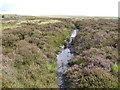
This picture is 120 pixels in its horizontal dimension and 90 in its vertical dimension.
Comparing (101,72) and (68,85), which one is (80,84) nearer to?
(68,85)

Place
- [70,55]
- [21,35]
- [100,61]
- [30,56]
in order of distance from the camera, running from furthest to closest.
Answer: [21,35], [70,55], [30,56], [100,61]

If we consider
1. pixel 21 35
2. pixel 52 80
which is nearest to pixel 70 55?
pixel 52 80

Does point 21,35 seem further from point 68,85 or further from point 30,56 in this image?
point 68,85

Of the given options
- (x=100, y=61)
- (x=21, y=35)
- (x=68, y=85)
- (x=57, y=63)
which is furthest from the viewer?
(x=21, y=35)

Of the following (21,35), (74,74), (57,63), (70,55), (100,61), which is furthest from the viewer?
(21,35)

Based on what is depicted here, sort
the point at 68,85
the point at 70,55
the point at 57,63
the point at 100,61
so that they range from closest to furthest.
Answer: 1. the point at 68,85
2. the point at 100,61
3. the point at 57,63
4. the point at 70,55

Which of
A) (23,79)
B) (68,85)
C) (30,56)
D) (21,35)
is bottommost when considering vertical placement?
(68,85)

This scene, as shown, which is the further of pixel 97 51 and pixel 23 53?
pixel 97 51

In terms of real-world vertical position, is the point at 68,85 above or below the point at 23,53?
below

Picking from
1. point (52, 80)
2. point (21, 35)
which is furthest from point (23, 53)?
point (21, 35)
